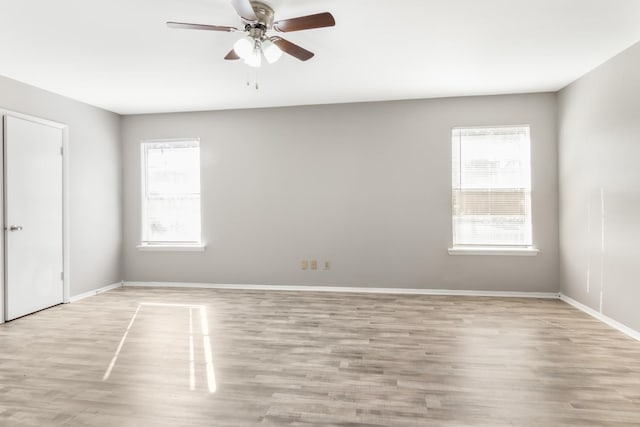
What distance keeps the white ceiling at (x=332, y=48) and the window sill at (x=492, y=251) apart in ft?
6.79

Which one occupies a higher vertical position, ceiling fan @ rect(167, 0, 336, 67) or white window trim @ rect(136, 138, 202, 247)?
ceiling fan @ rect(167, 0, 336, 67)

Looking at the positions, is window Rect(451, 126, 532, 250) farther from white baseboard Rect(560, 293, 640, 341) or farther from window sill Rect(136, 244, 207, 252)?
window sill Rect(136, 244, 207, 252)

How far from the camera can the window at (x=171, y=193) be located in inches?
240

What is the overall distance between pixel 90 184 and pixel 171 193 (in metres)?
1.10

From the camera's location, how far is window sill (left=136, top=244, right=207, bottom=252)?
5.96 metres

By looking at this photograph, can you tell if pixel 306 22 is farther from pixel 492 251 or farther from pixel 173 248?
pixel 173 248

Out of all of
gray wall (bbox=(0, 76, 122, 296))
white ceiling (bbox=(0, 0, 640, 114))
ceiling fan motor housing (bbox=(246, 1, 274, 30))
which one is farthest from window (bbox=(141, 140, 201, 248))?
ceiling fan motor housing (bbox=(246, 1, 274, 30))

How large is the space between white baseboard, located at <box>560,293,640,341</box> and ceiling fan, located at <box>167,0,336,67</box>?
3.80m

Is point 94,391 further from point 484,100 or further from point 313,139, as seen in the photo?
point 484,100

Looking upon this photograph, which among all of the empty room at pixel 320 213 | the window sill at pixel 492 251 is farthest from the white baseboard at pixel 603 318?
the window sill at pixel 492 251

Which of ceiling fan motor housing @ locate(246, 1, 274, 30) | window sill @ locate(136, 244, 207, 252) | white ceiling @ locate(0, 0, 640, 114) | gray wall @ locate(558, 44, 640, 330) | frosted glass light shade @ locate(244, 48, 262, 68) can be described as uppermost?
white ceiling @ locate(0, 0, 640, 114)

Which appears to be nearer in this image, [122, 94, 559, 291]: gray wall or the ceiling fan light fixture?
the ceiling fan light fixture

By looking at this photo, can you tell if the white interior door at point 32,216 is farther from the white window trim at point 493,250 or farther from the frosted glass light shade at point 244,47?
the white window trim at point 493,250

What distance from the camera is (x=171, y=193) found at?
6.14 metres
